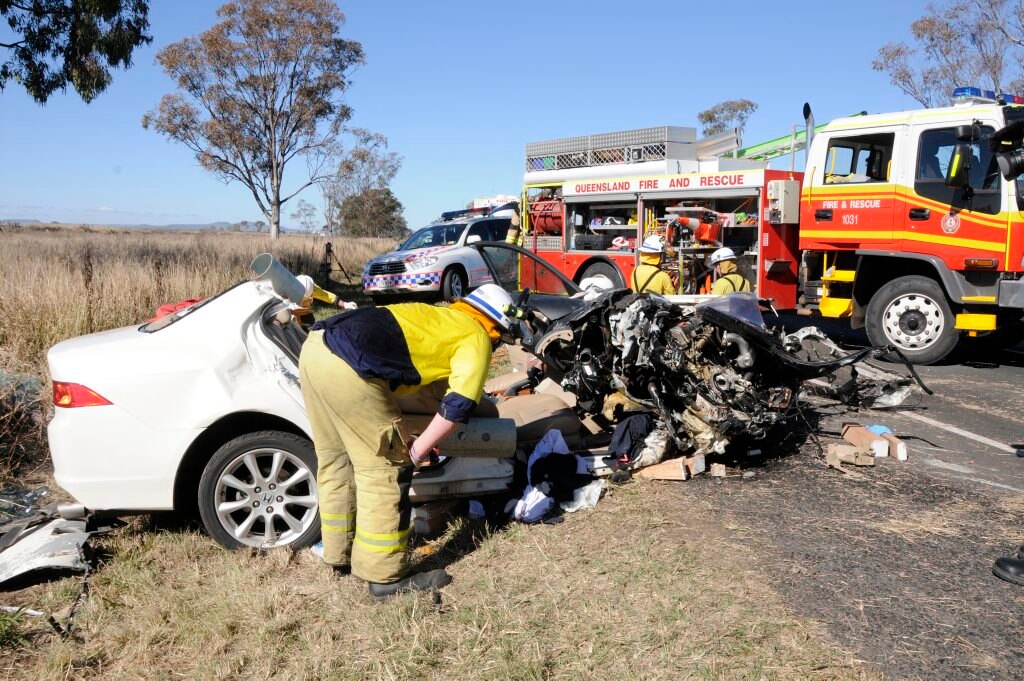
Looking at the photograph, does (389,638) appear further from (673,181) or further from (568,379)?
(673,181)

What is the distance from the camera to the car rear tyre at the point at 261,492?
3.92 m

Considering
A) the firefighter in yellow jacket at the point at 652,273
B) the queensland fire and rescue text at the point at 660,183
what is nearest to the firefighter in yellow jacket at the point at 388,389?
the firefighter in yellow jacket at the point at 652,273

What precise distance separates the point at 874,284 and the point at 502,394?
5286mm

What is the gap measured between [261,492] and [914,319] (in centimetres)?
754

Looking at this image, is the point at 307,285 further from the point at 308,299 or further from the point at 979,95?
the point at 979,95

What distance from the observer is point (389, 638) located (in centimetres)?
317

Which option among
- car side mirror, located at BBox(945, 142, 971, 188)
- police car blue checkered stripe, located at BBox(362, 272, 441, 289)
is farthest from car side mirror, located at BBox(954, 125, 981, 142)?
police car blue checkered stripe, located at BBox(362, 272, 441, 289)

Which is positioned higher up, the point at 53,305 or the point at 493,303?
the point at 493,303

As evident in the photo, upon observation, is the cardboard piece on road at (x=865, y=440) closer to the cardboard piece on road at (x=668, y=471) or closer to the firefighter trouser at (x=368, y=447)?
the cardboard piece on road at (x=668, y=471)

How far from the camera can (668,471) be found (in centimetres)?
485

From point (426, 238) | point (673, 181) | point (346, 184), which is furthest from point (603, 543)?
point (346, 184)

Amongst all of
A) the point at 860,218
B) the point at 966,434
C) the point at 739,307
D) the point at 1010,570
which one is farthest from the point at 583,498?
the point at 860,218

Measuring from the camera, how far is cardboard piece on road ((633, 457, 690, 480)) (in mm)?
4828

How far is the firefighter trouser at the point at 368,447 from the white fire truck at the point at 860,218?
9.74ft
